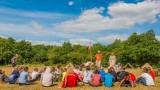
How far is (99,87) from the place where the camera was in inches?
1107

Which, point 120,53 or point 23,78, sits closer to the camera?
point 23,78

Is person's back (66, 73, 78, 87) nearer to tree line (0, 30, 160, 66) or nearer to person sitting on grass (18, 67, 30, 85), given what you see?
person sitting on grass (18, 67, 30, 85)

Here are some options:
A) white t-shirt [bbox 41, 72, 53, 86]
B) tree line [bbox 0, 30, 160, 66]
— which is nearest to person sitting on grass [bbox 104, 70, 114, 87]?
white t-shirt [bbox 41, 72, 53, 86]

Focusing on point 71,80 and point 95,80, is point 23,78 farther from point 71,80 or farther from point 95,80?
point 95,80

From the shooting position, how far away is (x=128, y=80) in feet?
92.9

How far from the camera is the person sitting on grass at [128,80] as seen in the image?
2809 cm

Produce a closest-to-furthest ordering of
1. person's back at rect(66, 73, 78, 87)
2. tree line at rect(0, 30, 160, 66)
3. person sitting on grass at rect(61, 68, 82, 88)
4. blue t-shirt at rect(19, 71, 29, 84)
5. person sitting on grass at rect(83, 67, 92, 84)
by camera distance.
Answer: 1. person sitting on grass at rect(61, 68, 82, 88)
2. person's back at rect(66, 73, 78, 87)
3. blue t-shirt at rect(19, 71, 29, 84)
4. person sitting on grass at rect(83, 67, 92, 84)
5. tree line at rect(0, 30, 160, 66)

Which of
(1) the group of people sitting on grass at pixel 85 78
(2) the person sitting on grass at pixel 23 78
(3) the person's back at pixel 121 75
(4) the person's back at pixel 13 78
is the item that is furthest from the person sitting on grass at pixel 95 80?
(4) the person's back at pixel 13 78

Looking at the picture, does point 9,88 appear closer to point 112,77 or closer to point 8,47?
point 112,77

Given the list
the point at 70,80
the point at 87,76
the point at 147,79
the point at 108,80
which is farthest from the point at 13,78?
the point at 147,79

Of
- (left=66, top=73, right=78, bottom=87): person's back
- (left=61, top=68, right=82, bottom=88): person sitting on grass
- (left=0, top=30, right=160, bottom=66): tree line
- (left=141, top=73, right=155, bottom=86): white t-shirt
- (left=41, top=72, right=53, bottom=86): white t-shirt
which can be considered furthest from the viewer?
(left=0, top=30, right=160, bottom=66): tree line

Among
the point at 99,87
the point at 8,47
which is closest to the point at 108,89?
the point at 99,87

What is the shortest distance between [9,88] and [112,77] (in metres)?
7.00

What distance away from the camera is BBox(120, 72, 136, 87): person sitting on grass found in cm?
2809
